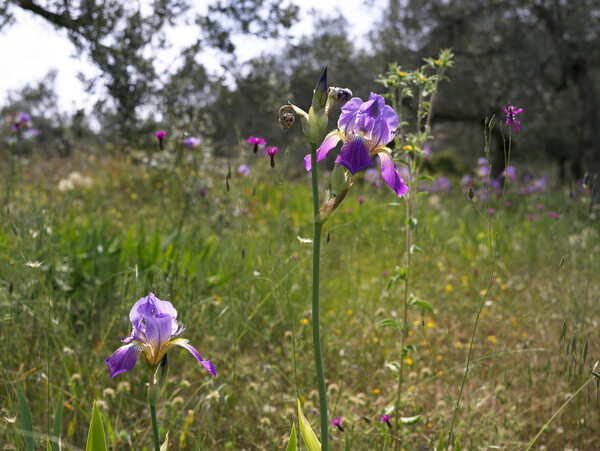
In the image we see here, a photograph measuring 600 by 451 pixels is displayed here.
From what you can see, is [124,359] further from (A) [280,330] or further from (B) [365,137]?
(A) [280,330]

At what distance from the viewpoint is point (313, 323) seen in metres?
1.03

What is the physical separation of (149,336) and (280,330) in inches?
73.1

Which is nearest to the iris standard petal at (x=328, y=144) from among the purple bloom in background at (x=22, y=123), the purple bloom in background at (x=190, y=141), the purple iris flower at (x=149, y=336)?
the purple iris flower at (x=149, y=336)

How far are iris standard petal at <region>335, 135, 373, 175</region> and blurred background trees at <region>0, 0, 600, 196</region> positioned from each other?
860 millimetres

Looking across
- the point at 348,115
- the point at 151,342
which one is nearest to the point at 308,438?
the point at 151,342

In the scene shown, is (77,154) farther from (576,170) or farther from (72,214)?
(576,170)

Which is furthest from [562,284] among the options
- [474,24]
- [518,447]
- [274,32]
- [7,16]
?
[474,24]

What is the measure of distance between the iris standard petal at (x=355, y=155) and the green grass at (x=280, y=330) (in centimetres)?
54

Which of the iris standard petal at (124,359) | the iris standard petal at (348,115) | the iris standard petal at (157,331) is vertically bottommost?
the iris standard petal at (124,359)

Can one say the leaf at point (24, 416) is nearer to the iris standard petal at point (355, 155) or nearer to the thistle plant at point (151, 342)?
the thistle plant at point (151, 342)

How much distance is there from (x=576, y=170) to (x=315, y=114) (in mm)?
11237

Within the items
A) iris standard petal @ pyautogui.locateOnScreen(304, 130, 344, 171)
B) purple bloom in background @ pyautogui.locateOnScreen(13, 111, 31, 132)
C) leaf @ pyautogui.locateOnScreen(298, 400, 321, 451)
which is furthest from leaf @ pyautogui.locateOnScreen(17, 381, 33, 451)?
purple bloom in background @ pyautogui.locateOnScreen(13, 111, 31, 132)

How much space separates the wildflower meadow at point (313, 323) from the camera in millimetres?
1156

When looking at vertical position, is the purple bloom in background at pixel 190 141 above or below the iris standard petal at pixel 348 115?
above
